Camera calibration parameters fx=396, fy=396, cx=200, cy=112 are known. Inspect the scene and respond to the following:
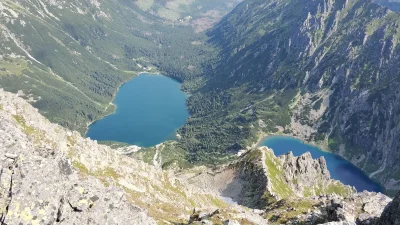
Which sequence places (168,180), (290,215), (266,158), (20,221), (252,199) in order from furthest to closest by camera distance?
(266,158), (252,199), (168,180), (290,215), (20,221)

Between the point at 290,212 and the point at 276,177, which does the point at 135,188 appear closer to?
the point at 290,212

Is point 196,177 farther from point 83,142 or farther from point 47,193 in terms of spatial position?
point 47,193

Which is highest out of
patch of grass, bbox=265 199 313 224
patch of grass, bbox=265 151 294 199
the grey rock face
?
patch of grass, bbox=265 151 294 199

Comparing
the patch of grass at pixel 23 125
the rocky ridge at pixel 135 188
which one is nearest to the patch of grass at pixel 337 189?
the rocky ridge at pixel 135 188

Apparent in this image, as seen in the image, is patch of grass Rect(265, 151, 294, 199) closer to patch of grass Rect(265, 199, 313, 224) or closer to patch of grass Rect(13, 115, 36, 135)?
patch of grass Rect(265, 199, 313, 224)

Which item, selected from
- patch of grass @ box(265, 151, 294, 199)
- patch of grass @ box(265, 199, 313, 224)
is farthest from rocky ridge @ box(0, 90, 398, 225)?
patch of grass @ box(265, 151, 294, 199)

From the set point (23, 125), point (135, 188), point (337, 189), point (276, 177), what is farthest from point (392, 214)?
point (337, 189)

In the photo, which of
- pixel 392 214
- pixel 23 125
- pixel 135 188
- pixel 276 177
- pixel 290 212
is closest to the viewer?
pixel 392 214

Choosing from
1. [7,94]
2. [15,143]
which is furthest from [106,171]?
[15,143]

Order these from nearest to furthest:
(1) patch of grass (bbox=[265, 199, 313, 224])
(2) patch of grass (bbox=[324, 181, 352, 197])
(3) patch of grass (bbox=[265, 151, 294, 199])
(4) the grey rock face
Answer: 1. (4) the grey rock face
2. (1) patch of grass (bbox=[265, 199, 313, 224])
3. (3) patch of grass (bbox=[265, 151, 294, 199])
4. (2) patch of grass (bbox=[324, 181, 352, 197])

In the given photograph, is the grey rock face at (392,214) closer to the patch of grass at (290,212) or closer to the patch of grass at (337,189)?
the patch of grass at (290,212)

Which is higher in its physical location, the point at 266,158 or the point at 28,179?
the point at 266,158
